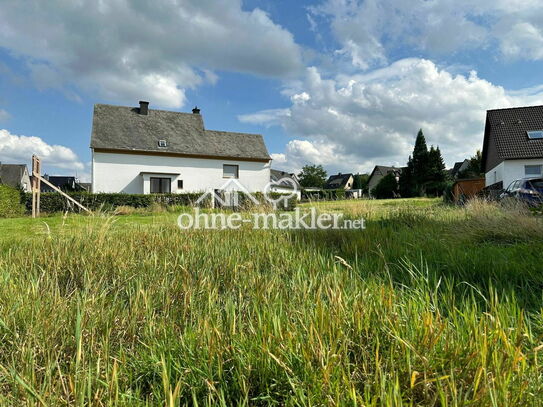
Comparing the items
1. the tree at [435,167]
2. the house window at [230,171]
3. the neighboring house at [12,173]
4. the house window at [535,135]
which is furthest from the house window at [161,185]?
the neighboring house at [12,173]

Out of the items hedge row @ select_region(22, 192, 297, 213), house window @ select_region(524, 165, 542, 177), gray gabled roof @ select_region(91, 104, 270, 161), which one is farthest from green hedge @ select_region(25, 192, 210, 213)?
house window @ select_region(524, 165, 542, 177)

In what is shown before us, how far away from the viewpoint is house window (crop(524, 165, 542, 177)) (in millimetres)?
21172

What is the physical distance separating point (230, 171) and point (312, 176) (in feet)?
183

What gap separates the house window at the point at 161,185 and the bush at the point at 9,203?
43.1 feet

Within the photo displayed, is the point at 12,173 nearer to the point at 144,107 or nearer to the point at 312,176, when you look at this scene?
the point at 144,107

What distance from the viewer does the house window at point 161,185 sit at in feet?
87.7

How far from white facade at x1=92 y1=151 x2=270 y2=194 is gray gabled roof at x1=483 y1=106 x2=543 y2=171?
1881 centimetres

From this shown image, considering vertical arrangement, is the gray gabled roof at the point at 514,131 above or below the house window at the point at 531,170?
above

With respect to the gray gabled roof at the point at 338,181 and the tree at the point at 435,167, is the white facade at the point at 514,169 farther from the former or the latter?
the gray gabled roof at the point at 338,181

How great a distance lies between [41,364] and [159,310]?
671 mm

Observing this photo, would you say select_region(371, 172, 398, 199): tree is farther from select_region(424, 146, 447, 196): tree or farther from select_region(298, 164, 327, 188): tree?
select_region(298, 164, 327, 188): tree

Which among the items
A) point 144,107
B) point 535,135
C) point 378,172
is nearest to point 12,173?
point 144,107

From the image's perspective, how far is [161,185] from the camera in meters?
27.2

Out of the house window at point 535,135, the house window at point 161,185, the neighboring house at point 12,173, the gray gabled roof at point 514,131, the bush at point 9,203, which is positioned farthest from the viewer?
the neighboring house at point 12,173
